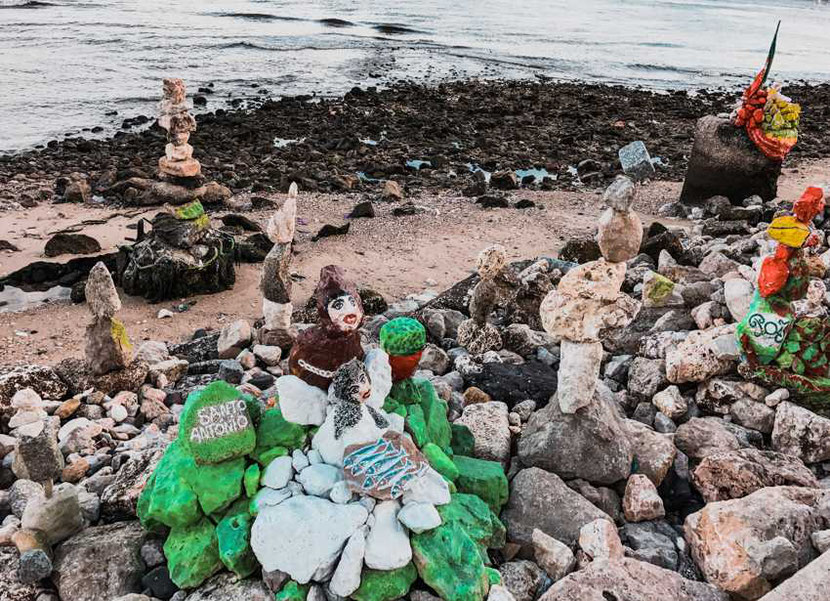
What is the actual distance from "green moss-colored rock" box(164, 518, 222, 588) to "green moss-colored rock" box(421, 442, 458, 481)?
116cm

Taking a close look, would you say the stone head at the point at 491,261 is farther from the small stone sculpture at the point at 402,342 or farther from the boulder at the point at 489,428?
the small stone sculpture at the point at 402,342

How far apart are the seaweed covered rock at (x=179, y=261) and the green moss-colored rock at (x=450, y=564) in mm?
6107

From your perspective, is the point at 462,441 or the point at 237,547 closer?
the point at 237,547

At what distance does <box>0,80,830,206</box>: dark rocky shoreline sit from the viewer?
13.8 m

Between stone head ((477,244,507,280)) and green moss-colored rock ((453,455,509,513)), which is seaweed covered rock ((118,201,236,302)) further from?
green moss-colored rock ((453,455,509,513))

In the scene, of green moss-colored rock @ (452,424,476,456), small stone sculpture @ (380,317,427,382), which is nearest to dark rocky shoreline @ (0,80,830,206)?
green moss-colored rock @ (452,424,476,456)

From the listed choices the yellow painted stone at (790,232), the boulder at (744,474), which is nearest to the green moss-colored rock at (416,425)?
the boulder at (744,474)

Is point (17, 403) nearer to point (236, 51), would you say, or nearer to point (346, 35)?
point (236, 51)

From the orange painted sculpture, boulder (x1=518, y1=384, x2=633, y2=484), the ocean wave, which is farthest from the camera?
the ocean wave

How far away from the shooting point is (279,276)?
6301 millimetres

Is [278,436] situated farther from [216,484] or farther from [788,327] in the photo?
[788,327]

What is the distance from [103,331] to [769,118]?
9337 millimetres

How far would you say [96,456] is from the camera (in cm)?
452

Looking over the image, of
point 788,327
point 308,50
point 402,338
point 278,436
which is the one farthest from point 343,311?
point 308,50
